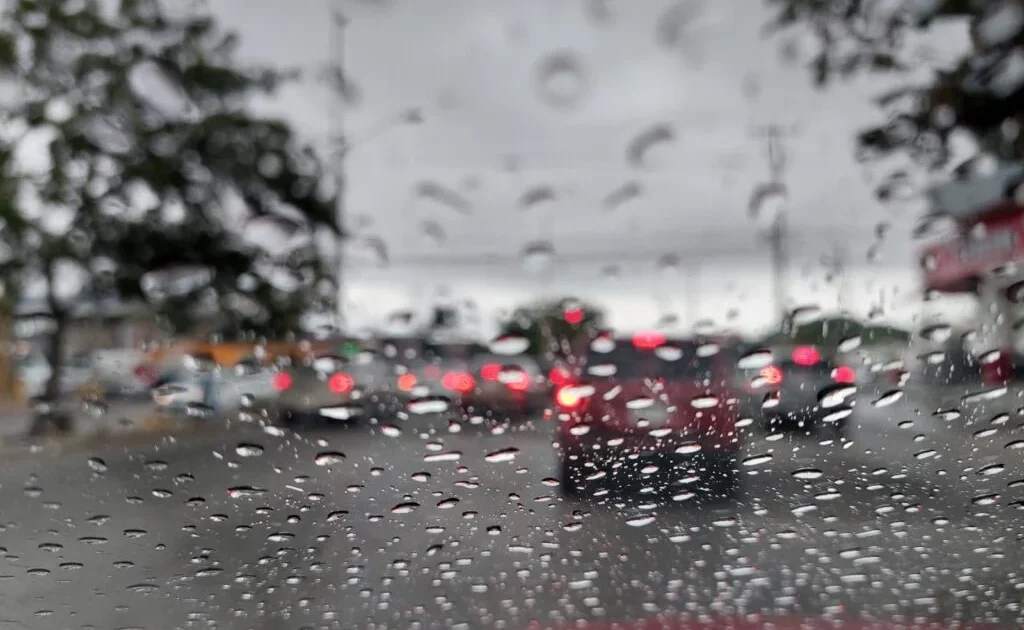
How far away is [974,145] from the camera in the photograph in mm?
5922

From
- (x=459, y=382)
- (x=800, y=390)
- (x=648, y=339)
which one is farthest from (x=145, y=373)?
(x=800, y=390)

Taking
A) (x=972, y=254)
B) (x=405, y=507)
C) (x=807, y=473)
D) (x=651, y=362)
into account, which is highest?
(x=972, y=254)

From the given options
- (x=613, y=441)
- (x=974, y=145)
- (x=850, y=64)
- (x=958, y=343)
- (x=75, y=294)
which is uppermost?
(x=850, y=64)

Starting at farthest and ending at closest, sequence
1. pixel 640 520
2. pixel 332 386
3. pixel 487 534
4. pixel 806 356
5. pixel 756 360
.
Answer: pixel 332 386
pixel 806 356
pixel 756 360
pixel 640 520
pixel 487 534

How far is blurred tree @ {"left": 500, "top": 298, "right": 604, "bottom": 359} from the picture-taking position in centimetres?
557

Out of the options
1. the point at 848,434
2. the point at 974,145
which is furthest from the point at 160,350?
the point at 974,145

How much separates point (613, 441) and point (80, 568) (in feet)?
9.04

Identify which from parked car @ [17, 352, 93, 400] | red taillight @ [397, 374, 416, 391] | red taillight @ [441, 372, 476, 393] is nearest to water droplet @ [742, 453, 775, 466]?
red taillight @ [441, 372, 476, 393]

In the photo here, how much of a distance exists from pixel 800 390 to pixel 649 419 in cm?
86

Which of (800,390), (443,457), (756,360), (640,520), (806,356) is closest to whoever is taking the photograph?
(640,520)

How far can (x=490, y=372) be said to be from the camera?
5.57 m

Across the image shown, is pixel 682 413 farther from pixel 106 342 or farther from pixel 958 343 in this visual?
pixel 106 342

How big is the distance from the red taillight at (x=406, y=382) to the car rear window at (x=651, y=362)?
105 cm

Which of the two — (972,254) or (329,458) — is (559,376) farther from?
(972,254)
